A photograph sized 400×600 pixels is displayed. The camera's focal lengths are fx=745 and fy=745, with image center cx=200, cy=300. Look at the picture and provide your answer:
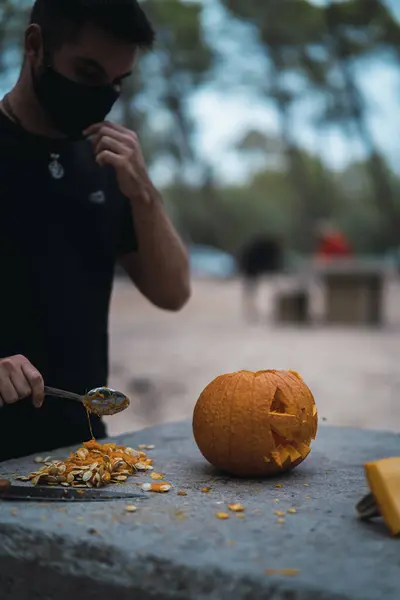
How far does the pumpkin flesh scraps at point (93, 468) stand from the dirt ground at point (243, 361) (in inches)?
119

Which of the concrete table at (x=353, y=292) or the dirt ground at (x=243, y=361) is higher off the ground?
the concrete table at (x=353, y=292)

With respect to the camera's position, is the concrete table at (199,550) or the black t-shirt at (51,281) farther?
the black t-shirt at (51,281)

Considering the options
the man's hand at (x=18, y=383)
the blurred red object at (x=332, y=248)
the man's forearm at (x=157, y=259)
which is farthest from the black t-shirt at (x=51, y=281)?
the blurred red object at (x=332, y=248)

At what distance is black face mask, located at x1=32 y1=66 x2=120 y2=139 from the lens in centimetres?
182

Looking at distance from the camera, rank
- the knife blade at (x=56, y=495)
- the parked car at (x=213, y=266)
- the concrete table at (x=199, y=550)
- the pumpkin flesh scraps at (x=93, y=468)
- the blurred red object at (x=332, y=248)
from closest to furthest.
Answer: the concrete table at (x=199, y=550) → the knife blade at (x=56, y=495) → the pumpkin flesh scraps at (x=93, y=468) → the blurred red object at (x=332, y=248) → the parked car at (x=213, y=266)

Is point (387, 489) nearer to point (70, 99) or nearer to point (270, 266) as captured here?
point (70, 99)

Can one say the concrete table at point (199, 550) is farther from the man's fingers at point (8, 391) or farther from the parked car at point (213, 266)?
the parked car at point (213, 266)

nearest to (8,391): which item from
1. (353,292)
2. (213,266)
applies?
(353,292)

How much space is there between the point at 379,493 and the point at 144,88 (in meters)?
15.9

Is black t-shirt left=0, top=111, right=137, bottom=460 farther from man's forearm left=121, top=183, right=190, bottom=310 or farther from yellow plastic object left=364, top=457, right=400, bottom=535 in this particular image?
yellow plastic object left=364, top=457, right=400, bottom=535

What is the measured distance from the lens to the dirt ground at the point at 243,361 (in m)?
5.36

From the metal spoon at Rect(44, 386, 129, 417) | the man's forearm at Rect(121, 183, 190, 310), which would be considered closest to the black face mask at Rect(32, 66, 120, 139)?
the man's forearm at Rect(121, 183, 190, 310)

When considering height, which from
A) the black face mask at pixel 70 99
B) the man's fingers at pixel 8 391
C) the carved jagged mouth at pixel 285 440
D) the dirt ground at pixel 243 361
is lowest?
the dirt ground at pixel 243 361

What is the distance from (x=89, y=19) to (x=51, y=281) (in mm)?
648
